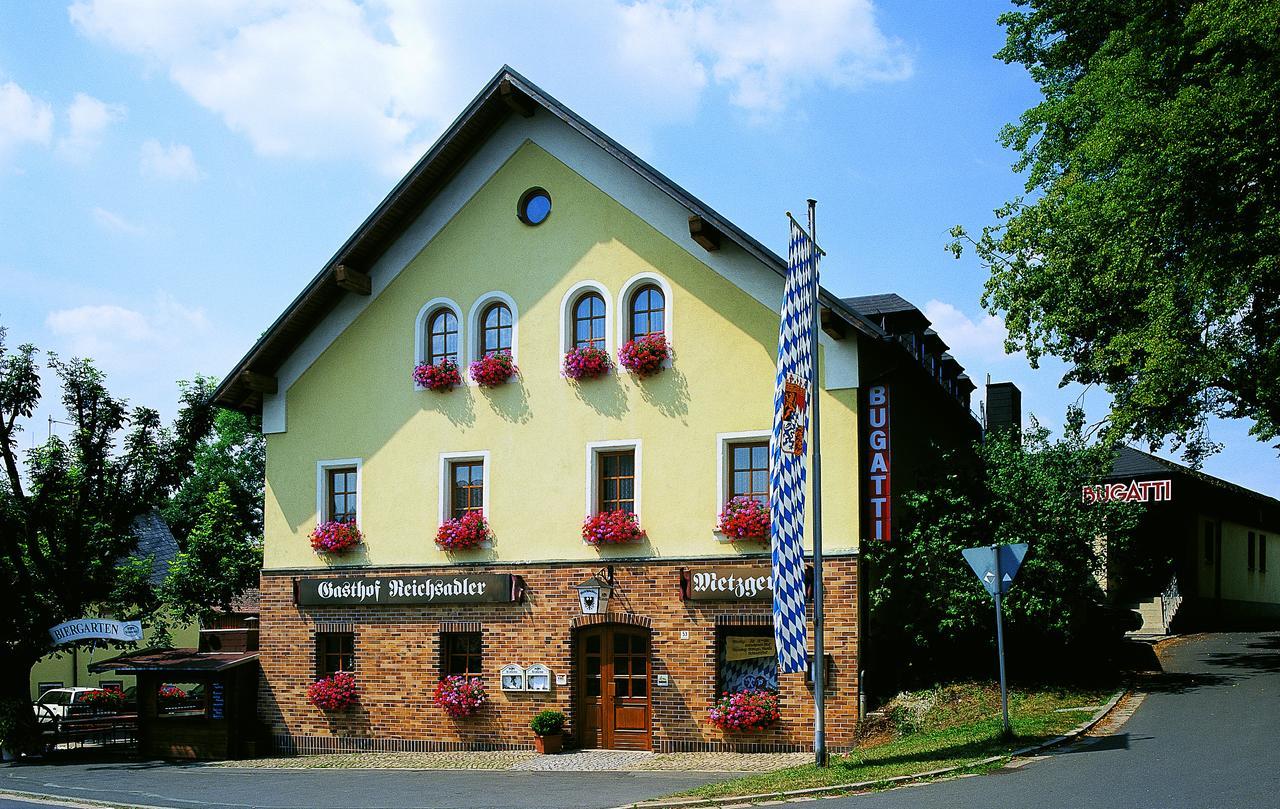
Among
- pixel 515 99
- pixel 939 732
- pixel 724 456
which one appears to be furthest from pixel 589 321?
pixel 939 732

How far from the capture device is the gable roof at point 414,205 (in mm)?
21109

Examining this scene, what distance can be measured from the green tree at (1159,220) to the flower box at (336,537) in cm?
1229

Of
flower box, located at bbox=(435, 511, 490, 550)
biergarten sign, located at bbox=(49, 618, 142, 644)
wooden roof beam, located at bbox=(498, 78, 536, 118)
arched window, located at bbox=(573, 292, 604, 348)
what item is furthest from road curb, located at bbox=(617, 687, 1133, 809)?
biergarten sign, located at bbox=(49, 618, 142, 644)

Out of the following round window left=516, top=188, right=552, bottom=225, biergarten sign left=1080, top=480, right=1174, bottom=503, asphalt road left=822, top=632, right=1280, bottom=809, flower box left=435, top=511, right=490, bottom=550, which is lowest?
asphalt road left=822, top=632, right=1280, bottom=809

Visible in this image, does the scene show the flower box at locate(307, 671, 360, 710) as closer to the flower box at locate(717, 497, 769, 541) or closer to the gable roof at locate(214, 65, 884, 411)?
the gable roof at locate(214, 65, 884, 411)

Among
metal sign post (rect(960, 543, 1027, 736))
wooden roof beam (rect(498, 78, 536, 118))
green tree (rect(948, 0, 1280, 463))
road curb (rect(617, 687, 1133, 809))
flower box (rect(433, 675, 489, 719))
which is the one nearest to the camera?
road curb (rect(617, 687, 1133, 809))

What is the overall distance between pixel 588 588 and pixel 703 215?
6.27 metres

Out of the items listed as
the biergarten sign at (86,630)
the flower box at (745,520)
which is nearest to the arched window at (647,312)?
the flower box at (745,520)

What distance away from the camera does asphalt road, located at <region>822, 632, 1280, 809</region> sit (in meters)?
12.3

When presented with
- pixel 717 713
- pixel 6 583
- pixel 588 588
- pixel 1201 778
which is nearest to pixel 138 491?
pixel 6 583

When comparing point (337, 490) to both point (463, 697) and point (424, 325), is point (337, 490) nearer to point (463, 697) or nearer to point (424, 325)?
point (424, 325)

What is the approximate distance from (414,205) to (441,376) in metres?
3.30

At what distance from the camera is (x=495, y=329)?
74.8 ft

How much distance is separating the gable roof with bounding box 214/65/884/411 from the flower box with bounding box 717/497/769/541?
3932 mm
